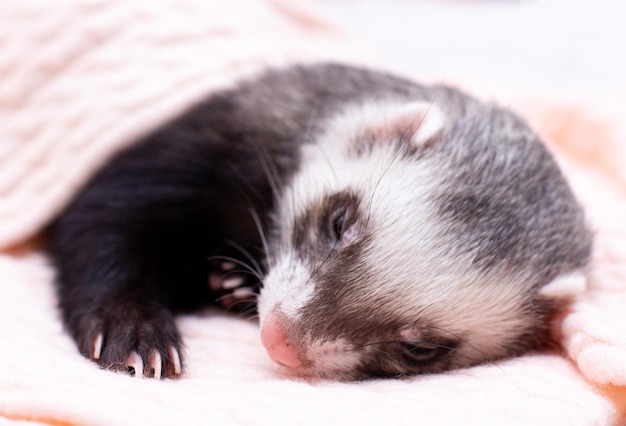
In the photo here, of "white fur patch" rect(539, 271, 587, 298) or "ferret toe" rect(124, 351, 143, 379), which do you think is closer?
"ferret toe" rect(124, 351, 143, 379)

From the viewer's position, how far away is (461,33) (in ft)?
11.8

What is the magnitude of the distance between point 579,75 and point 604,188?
1235 mm

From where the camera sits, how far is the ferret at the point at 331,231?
1.27 metres

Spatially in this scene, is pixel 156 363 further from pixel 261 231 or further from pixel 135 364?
pixel 261 231

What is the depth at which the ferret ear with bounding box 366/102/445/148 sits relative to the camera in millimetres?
1454

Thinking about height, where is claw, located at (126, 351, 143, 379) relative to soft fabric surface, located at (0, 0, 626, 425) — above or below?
below

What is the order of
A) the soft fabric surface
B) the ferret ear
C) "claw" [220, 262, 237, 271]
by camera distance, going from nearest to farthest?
the soft fabric surface
the ferret ear
"claw" [220, 262, 237, 271]

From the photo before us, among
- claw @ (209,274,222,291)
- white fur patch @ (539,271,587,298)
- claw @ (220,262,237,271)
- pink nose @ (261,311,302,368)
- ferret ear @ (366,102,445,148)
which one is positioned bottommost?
claw @ (209,274,222,291)

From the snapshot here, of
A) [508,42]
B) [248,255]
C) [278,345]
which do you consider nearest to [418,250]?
[278,345]

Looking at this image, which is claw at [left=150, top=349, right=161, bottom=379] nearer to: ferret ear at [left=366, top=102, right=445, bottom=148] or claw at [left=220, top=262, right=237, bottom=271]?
claw at [left=220, top=262, right=237, bottom=271]

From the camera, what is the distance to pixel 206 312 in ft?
5.36

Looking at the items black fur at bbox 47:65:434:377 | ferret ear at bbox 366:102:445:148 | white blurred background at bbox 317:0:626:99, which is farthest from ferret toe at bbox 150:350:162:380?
white blurred background at bbox 317:0:626:99

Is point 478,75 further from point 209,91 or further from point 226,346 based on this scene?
point 226,346

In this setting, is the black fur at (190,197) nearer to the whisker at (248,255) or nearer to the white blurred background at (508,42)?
the whisker at (248,255)
